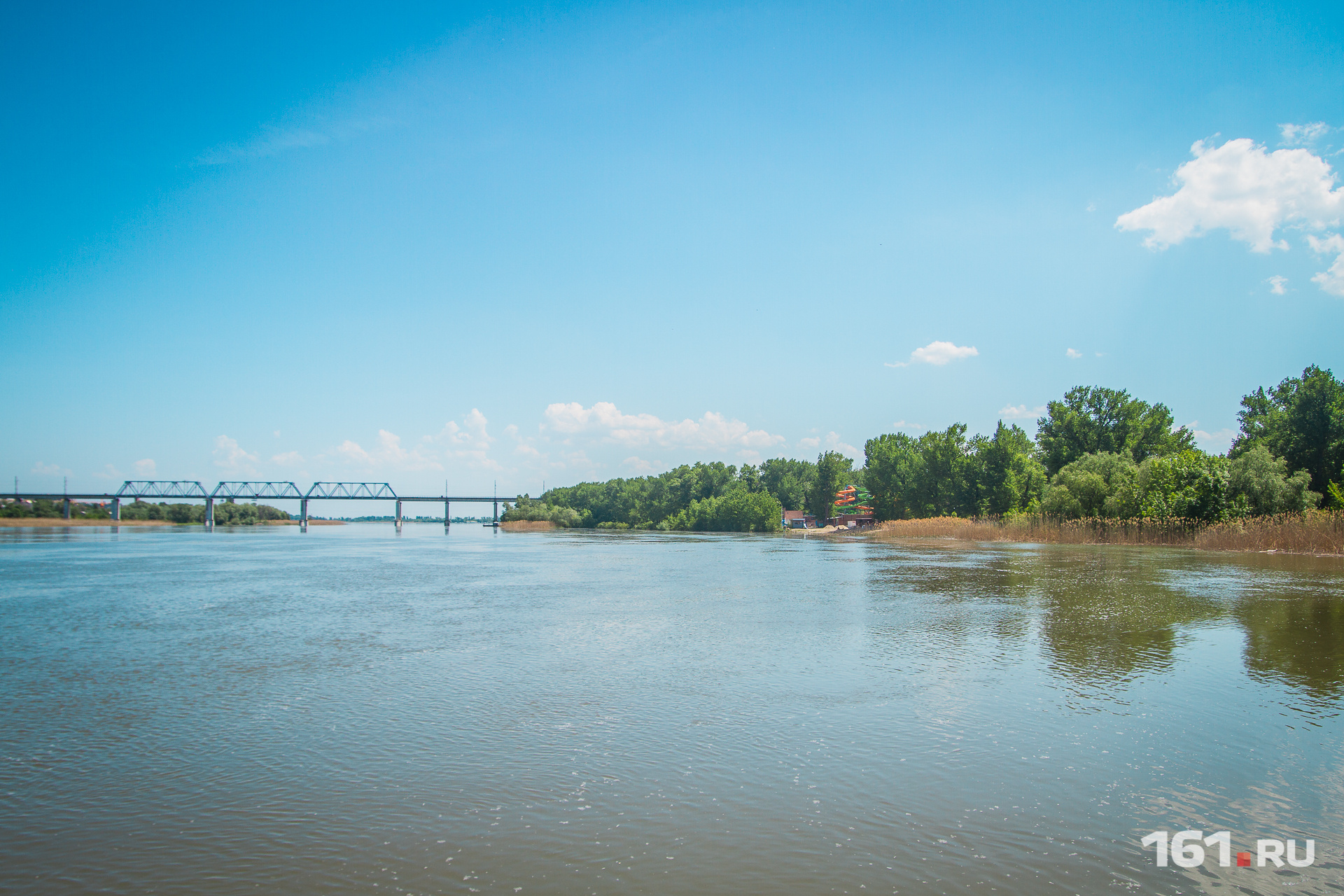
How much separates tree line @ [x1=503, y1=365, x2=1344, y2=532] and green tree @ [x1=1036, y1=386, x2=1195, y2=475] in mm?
A: 142

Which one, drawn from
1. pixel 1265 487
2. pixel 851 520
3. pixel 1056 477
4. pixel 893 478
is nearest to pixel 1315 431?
A: pixel 1265 487

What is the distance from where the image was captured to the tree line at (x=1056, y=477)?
39.1m

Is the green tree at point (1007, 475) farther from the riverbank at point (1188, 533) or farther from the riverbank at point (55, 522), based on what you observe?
the riverbank at point (55, 522)

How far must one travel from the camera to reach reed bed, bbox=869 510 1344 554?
31594mm

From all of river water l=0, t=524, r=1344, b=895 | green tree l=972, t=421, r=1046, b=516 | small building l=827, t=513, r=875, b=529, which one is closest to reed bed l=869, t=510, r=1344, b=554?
green tree l=972, t=421, r=1046, b=516

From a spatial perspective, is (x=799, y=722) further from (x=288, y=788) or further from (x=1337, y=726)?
(x=1337, y=726)

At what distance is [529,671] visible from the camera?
11.0 meters

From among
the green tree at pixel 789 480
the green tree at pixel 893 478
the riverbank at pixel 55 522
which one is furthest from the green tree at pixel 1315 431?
the riverbank at pixel 55 522

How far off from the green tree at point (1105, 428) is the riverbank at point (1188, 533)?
16114 millimetres

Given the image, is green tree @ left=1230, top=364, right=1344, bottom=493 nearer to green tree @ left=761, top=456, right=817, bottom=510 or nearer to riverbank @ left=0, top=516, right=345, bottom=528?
green tree @ left=761, top=456, right=817, bottom=510

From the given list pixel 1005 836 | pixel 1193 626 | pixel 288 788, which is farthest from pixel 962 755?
pixel 1193 626

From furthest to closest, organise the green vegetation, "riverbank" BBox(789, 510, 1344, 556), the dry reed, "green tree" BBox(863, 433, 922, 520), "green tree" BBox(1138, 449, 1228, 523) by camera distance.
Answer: the dry reed
the green vegetation
"green tree" BBox(863, 433, 922, 520)
"green tree" BBox(1138, 449, 1228, 523)
"riverbank" BBox(789, 510, 1344, 556)

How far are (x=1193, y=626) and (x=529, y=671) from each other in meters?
12.5

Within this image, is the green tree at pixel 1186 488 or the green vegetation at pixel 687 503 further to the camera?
the green vegetation at pixel 687 503
